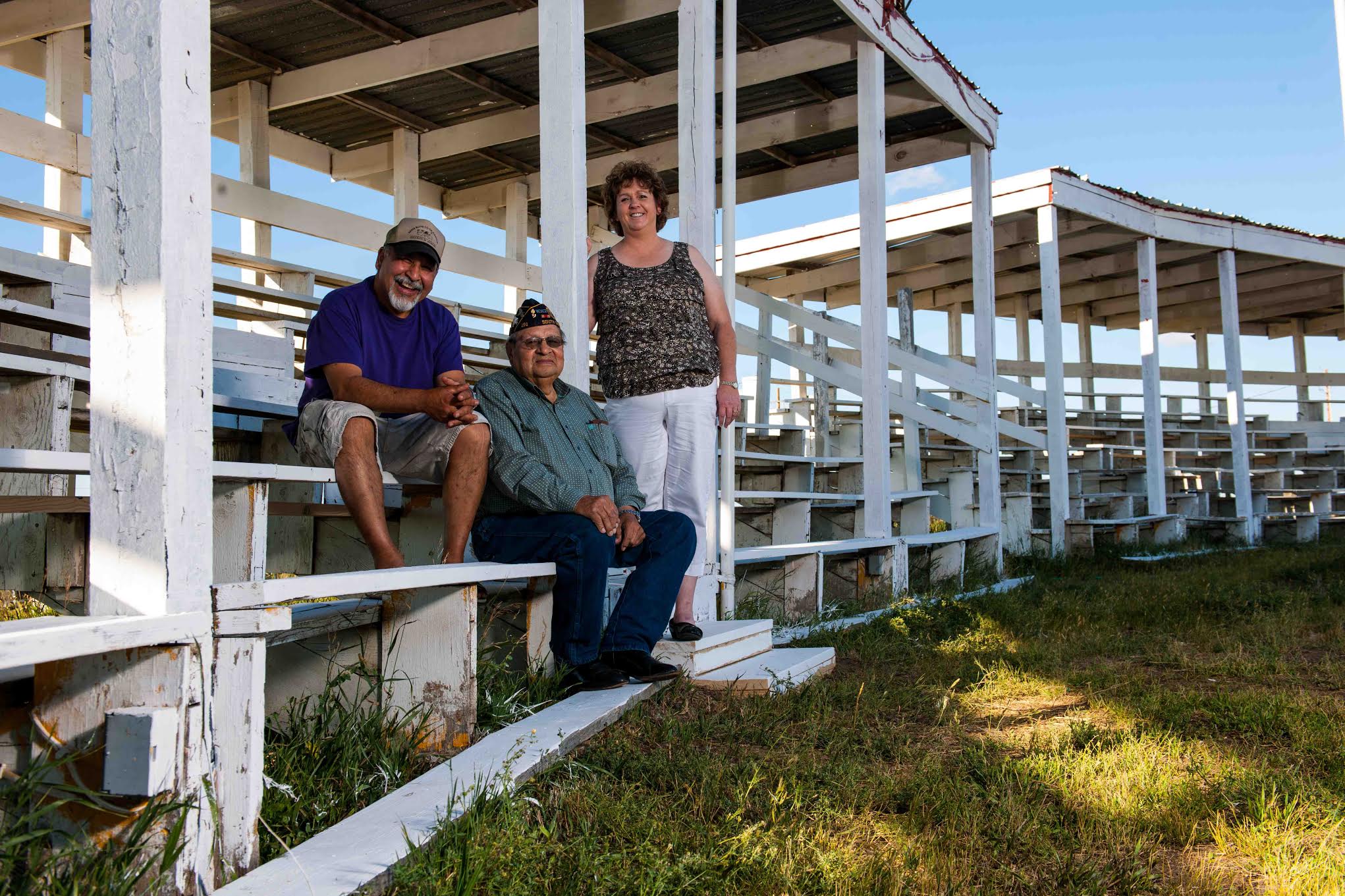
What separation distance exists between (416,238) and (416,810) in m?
1.98

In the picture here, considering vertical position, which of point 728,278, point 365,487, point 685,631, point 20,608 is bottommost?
point 685,631

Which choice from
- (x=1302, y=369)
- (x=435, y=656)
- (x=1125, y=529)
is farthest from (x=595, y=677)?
(x=1302, y=369)

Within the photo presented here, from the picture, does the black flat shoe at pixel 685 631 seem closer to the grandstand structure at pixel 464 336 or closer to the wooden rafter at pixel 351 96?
the grandstand structure at pixel 464 336

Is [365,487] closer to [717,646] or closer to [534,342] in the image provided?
[534,342]

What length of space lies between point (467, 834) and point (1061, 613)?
459 centimetres

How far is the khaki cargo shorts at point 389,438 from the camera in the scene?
123 inches

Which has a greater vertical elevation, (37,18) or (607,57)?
(607,57)

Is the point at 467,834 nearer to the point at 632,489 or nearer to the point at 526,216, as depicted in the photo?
the point at 632,489

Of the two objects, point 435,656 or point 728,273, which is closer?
point 435,656

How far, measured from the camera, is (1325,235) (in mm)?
13008

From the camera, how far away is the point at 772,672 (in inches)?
148

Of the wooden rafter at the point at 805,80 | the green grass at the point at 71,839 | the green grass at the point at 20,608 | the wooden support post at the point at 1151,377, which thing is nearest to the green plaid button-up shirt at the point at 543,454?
the green grass at the point at 20,608

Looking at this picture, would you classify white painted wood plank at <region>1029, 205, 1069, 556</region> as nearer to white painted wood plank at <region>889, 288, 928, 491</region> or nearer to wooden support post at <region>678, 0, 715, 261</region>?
white painted wood plank at <region>889, 288, 928, 491</region>

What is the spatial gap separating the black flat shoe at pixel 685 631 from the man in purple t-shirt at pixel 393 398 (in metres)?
0.87
